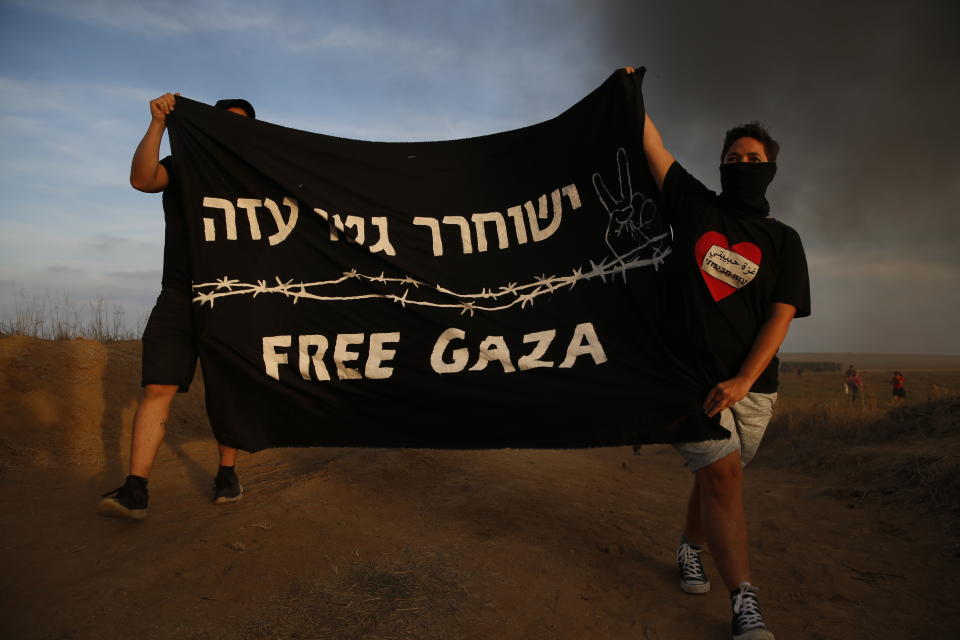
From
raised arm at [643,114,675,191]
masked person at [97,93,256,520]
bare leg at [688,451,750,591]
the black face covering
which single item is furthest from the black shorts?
the black face covering

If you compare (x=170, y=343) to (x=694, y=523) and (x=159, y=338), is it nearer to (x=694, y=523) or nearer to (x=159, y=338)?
(x=159, y=338)

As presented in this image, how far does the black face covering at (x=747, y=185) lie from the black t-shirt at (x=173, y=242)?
298 cm

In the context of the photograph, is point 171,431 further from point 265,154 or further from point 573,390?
point 573,390

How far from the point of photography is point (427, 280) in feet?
11.0

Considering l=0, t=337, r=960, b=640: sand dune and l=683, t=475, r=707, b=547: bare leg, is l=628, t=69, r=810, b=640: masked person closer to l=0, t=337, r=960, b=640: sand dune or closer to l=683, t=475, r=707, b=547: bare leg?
l=683, t=475, r=707, b=547: bare leg

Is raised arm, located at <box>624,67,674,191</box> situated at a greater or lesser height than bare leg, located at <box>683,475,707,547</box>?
greater

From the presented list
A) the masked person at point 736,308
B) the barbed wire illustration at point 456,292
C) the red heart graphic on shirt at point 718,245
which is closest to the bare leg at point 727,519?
the masked person at point 736,308

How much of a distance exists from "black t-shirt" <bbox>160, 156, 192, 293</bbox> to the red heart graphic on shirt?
284cm

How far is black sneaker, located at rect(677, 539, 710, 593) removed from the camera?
2.96 m

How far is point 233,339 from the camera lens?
3.40 m

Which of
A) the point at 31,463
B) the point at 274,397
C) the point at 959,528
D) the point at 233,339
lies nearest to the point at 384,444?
the point at 274,397

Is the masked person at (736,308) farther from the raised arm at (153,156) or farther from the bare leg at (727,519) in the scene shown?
the raised arm at (153,156)

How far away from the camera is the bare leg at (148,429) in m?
3.37

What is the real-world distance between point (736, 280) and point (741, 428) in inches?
26.1
